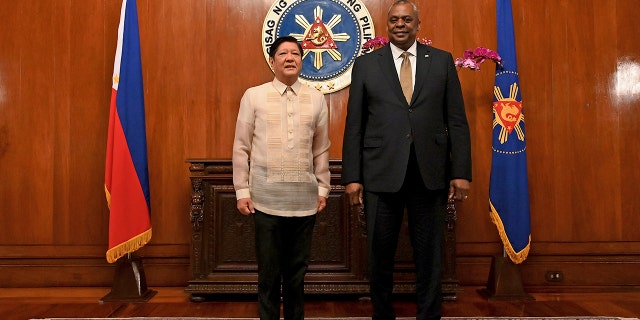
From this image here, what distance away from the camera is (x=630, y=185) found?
3.66 metres

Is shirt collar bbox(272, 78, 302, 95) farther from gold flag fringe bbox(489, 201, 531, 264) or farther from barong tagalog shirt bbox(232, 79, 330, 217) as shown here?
gold flag fringe bbox(489, 201, 531, 264)

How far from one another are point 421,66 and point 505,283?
1.69m

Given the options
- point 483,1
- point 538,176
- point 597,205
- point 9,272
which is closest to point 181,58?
point 9,272

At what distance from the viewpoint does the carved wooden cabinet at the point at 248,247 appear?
306 cm

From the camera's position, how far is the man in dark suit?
2064 millimetres

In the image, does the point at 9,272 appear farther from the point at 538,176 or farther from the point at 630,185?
the point at 630,185

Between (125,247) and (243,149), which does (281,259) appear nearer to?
(243,149)

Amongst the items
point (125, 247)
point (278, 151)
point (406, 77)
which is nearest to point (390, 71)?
point (406, 77)

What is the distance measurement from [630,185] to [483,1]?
5.29 feet

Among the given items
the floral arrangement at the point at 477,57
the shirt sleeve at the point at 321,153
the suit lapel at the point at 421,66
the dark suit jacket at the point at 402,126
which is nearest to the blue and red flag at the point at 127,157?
the shirt sleeve at the point at 321,153

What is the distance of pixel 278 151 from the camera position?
2078mm

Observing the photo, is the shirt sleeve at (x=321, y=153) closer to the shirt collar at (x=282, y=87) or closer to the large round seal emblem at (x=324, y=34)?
the shirt collar at (x=282, y=87)

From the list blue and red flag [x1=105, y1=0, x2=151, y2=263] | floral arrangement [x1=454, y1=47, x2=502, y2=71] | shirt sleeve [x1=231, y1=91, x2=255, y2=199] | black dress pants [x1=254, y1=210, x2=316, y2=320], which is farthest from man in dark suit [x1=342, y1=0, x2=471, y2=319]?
blue and red flag [x1=105, y1=0, x2=151, y2=263]

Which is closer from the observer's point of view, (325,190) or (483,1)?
(325,190)
